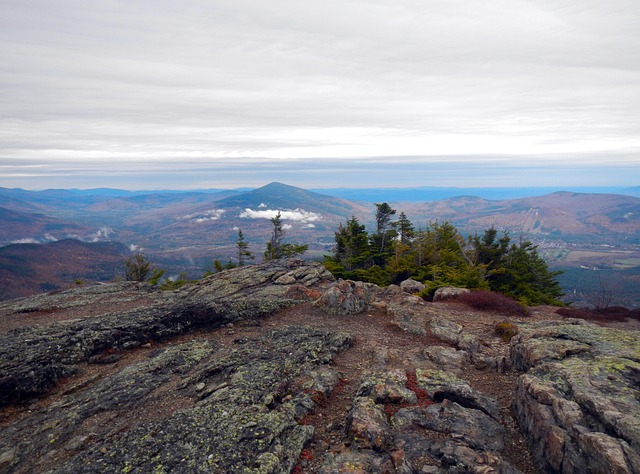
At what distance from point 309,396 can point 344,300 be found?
11462mm

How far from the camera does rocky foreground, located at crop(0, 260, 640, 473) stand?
9.16 meters

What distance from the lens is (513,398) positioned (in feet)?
39.5

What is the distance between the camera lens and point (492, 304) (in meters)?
24.8

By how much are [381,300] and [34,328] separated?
69.2ft

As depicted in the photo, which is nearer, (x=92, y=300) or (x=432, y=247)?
(x=92, y=300)

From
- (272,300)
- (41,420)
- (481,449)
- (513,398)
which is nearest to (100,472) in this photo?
(41,420)

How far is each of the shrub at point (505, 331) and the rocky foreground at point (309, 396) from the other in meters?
0.37

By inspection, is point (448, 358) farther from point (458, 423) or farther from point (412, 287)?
point (412, 287)

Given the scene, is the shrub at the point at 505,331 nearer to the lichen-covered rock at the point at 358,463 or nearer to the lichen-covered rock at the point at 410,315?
the lichen-covered rock at the point at 410,315

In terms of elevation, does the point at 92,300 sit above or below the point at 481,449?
below

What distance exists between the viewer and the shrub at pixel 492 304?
24281mm

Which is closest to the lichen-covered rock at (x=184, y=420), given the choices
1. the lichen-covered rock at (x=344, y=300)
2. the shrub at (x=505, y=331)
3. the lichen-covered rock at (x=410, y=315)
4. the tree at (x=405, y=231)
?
the lichen-covered rock at (x=410, y=315)

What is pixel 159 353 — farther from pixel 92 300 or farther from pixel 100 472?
pixel 92 300

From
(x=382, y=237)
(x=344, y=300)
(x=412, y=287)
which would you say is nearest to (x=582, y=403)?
(x=344, y=300)
